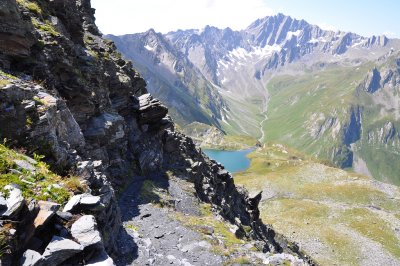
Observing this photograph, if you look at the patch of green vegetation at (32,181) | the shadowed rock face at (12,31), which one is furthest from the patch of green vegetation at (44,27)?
the patch of green vegetation at (32,181)

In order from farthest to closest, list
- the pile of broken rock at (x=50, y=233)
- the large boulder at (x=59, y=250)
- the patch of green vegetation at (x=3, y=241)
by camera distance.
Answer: the large boulder at (x=59, y=250), the pile of broken rock at (x=50, y=233), the patch of green vegetation at (x=3, y=241)

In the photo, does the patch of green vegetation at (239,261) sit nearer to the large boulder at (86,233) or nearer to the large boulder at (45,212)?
the large boulder at (86,233)

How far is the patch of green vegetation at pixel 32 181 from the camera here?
49.3 ft

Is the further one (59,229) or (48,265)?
(59,229)

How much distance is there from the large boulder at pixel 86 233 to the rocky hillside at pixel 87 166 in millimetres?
41

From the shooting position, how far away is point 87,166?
22.7 metres

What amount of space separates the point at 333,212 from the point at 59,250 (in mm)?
110022

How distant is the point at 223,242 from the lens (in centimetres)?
2908

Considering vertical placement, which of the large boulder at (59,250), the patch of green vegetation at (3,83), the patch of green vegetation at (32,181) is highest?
the patch of green vegetation at (3,83)

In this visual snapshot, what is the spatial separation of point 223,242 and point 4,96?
1922 centimetres

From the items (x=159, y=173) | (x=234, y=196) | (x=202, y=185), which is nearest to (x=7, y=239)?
(x=159, y=173)

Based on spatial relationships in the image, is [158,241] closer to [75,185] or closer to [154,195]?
[75,185]

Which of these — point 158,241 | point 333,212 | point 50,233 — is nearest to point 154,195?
Result: point 158,241

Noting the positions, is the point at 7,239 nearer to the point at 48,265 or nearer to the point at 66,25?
the point at 48,265
